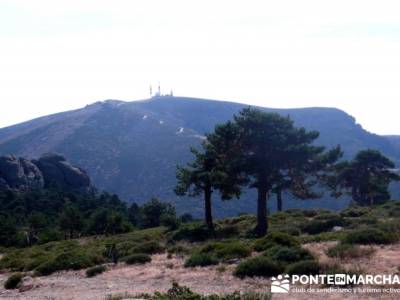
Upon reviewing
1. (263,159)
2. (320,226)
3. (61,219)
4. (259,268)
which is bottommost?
(61,219)

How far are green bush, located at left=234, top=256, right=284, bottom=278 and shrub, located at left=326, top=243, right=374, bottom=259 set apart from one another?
247 cm

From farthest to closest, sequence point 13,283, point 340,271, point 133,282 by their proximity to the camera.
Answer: point 13,283, point 133,282, point 340,271

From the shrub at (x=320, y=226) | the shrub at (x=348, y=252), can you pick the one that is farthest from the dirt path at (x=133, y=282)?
the shrub at (x=320, y=226)

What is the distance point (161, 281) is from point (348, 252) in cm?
668

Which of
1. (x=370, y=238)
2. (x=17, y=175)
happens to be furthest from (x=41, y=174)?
(x=370, y=238)

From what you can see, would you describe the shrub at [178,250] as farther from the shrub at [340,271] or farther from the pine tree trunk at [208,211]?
the shrub at [340,271]

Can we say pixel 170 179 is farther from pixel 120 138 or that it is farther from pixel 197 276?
pixel 197 276

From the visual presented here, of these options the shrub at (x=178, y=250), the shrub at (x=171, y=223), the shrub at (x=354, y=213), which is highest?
the shrub at (x=354, y=213)

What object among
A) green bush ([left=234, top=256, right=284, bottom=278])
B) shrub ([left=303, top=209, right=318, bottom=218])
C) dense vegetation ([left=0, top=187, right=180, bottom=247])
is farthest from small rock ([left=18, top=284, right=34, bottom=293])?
shrub ([left=303, top=209, right=318, bottom=218])

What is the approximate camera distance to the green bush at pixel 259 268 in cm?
1677

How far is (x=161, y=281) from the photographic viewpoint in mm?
18531

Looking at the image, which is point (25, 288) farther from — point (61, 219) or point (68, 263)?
point (61, 219)

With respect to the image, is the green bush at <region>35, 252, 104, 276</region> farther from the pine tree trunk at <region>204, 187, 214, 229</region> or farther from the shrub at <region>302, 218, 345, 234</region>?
the pine tree trunk at <region>204, 187, 214, 229</region>

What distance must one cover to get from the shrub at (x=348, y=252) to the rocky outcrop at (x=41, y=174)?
3362 inches
